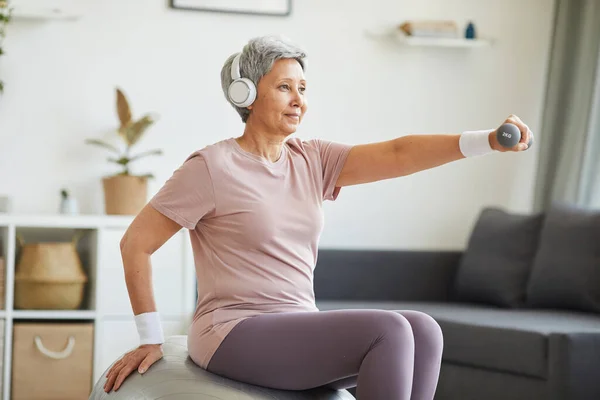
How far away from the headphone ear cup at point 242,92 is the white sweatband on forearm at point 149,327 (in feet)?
1.62

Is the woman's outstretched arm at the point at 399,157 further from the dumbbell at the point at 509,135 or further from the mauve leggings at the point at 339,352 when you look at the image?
the mauve leggings at the point at 339,352

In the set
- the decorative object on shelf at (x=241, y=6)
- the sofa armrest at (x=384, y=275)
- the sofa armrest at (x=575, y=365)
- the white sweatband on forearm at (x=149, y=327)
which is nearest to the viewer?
the white sweatband on forearm at (x=149, y=327)

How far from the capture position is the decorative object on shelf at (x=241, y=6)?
13.0 ft

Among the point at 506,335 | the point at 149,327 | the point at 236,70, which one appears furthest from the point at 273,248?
the point at 506,335

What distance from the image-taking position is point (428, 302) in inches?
150

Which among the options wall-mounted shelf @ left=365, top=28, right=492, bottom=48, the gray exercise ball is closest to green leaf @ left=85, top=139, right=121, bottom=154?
wall-mounted shelf @ left=365, top=28, right=492, bottom=48

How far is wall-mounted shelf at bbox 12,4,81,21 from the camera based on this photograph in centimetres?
375

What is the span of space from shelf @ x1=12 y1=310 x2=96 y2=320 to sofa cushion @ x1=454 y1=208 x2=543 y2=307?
5.04 feet

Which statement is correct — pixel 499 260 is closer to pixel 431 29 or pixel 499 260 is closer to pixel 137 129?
pixel 431 29

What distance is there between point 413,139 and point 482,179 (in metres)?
2.33

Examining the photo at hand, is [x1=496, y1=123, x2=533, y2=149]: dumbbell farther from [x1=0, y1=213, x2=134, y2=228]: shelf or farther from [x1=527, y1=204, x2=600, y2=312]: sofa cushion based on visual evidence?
[x1=0, y1=213, x2=134, y2=228]: shelf

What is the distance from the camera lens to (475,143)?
191 cm

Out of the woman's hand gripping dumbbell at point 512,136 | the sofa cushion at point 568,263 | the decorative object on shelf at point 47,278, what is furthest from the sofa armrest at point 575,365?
the decorative object on shelf at point 47,278

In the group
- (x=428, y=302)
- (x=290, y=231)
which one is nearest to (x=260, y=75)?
(x=290, y=231)
